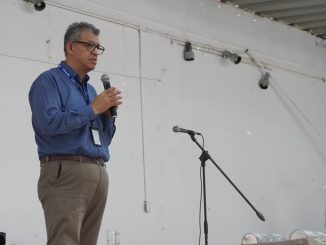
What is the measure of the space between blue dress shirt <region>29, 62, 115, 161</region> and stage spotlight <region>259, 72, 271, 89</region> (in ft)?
14.0

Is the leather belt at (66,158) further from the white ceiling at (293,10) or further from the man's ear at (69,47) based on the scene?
the white ceiling at (293,10)

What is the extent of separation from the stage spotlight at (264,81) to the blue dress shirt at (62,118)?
4.28 m

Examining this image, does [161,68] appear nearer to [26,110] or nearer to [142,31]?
[142,31]

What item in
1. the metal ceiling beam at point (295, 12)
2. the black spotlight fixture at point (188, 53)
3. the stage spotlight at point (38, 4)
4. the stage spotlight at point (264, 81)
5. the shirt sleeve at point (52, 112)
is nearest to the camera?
Answer: the shirt sleeve at point (52, 112)

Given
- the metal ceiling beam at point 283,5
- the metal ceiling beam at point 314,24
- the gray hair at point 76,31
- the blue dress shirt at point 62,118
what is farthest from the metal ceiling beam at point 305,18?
the blue dress shirt at point 62,118

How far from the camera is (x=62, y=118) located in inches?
92.4

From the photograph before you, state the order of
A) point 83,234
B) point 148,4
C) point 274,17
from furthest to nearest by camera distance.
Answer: point 274,17, point 148,4, point 83,234

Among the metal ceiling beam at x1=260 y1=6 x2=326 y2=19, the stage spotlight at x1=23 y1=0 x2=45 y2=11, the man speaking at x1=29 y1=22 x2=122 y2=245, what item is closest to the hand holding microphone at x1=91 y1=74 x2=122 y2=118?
the man speaking at x1=29 y1=22 x2=122 y2=245

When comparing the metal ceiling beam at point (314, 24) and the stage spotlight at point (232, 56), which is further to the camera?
the metal ceiling beam at point (314, 24)

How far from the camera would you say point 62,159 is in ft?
7.98

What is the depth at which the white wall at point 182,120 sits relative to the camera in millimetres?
4254

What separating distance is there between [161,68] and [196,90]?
1.74 feet

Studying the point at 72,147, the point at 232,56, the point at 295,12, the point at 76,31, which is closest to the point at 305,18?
the point at 295,12

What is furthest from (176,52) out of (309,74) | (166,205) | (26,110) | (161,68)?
(309,74)
